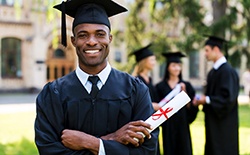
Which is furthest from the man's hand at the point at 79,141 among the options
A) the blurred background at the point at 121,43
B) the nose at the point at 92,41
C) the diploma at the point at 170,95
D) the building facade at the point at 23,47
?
the building facade at the point at 23,47

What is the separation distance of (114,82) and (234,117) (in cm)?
325

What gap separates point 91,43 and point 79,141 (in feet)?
1.96

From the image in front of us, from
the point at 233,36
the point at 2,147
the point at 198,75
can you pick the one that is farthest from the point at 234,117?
the point at 198,75

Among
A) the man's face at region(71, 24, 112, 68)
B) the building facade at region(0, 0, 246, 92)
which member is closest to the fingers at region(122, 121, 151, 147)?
the man's face at region(71, 24, 112, 68)

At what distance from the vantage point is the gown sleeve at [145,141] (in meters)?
2.34

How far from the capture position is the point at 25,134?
30.7 ft

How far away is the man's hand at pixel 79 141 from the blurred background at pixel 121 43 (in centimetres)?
501

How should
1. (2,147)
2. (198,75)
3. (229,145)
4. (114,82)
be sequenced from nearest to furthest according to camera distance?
(114,82) → (229,145) → (2,147) → (198,75)

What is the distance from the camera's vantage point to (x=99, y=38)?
2.42 m

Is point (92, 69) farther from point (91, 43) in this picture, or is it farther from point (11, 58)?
point (11, 58)

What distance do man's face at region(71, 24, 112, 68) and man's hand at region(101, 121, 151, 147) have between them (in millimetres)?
441

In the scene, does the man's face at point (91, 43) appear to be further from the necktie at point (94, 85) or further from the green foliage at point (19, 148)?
the green foliage at point (19, 148)

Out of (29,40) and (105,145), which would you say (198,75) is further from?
(105,145)

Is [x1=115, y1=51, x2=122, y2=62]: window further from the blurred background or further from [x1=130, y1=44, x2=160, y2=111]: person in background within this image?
[x1=130, y1=44, x2=160, y2=111]: person in background
